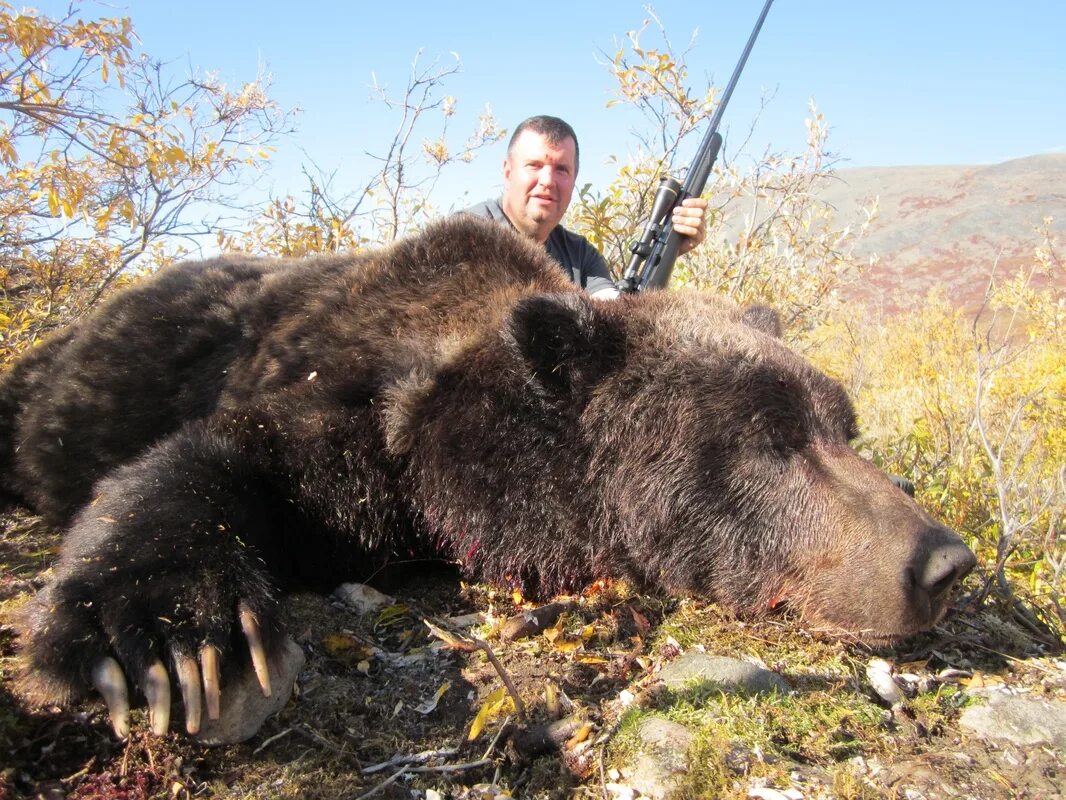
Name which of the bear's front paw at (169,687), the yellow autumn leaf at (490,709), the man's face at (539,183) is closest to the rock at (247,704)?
the bear's front paw at (169,687)

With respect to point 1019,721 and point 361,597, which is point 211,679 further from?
point 1019,721

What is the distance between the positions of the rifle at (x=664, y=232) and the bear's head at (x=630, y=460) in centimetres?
192

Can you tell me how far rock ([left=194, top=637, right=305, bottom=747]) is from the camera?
A: 1.56m

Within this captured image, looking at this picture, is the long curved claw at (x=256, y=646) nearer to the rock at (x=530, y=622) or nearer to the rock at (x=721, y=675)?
the rock at (x=530, y=622)

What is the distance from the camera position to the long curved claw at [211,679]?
1.54m

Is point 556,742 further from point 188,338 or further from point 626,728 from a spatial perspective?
point 188,338

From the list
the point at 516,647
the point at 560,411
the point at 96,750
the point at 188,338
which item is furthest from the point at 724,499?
the point at 188,338

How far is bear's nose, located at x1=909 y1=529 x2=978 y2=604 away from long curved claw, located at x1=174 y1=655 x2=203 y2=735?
1.71 meters

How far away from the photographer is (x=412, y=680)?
1.90 meters

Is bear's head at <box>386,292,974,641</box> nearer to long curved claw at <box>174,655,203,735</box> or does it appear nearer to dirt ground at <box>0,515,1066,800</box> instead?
dirt ground at <box>0,515,1066,800</box>

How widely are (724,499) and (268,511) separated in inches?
53.1

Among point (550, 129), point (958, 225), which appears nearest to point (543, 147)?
point (550, 129)

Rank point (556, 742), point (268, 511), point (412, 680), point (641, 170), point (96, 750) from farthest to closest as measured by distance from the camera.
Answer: point (641, 170) < point (268, 511) < point (412, 680) < point (556, 742) < point (96, 750)

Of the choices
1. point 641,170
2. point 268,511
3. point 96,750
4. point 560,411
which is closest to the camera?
point 96,750
